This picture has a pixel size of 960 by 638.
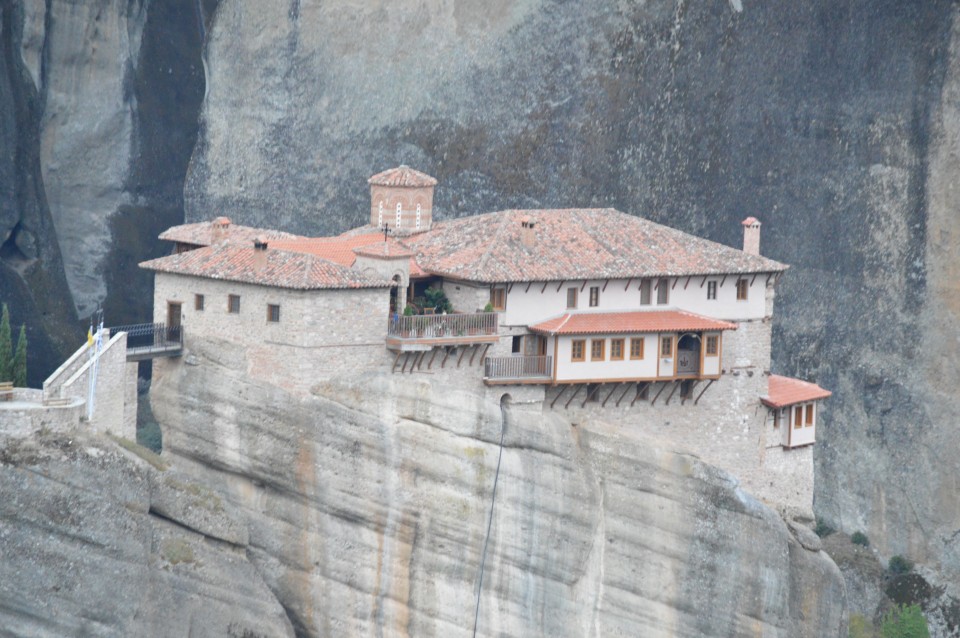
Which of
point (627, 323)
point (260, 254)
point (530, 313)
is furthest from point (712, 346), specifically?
point (260, 254)

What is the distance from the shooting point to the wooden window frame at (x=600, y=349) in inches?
3118

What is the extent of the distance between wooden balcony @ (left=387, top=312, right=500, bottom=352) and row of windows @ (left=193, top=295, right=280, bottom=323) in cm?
277

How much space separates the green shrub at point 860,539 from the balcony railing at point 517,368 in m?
23.3

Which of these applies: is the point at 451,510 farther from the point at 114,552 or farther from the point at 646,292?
the point at 114,552

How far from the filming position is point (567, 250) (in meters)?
80.1

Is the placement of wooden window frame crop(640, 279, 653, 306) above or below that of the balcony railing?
above

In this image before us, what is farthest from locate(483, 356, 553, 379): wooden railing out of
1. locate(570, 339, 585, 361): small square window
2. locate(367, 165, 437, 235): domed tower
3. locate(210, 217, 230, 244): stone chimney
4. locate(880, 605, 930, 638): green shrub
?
locate(880, 605, 930, 638): green shrub

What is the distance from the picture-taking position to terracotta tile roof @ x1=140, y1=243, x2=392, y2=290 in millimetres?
75000

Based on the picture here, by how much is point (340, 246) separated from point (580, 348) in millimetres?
6470

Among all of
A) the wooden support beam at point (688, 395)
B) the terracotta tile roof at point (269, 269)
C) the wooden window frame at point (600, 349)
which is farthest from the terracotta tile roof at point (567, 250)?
the terracotta tile roof at point (269, 269)

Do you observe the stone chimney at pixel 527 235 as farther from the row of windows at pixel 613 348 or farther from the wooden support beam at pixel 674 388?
the wooden support beam at pixel 674 388

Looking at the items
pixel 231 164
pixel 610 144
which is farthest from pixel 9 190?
pixel 610 144

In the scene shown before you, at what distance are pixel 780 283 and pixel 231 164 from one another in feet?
70.6

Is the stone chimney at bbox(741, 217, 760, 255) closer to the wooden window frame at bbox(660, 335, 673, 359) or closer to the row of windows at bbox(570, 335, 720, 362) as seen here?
the wooden window frame at bbox(660, 335, 673, 359)
